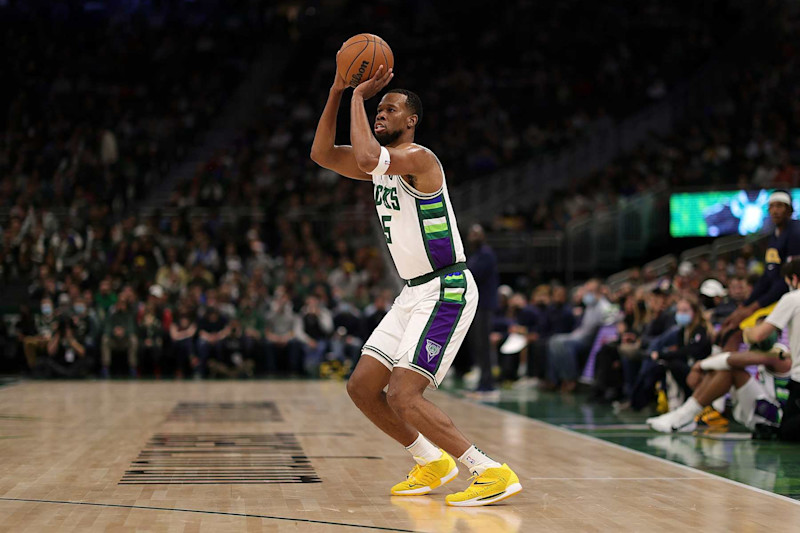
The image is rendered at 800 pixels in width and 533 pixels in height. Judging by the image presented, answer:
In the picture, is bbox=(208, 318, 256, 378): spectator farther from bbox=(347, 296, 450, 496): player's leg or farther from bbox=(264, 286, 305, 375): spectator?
bbox=(347, 296, 450, 496): player's leg

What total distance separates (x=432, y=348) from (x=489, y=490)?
802 mm

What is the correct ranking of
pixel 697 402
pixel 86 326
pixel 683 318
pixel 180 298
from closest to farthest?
pixel 697 402, pixel 683 318, pixel 86 326, pixel 180 298

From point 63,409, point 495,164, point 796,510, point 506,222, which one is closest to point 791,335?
point 796,510

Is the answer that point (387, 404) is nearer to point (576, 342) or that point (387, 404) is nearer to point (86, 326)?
point (576, 342)

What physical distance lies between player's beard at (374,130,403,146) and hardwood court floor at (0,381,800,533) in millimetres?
1961

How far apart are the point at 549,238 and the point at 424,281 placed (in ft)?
50.9

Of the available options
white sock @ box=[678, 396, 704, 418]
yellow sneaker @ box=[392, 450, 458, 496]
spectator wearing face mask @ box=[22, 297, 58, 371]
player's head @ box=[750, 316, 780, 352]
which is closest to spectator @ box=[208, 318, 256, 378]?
spectator wearing face mask @ box=[22, 297, 58, 371]

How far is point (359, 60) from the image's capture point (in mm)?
5480

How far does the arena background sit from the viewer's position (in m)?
11.7

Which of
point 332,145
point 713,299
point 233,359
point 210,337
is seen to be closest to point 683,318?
point 713,299

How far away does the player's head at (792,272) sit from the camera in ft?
27.2

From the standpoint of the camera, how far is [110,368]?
17.2 metres

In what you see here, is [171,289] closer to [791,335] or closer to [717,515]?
[791,335]

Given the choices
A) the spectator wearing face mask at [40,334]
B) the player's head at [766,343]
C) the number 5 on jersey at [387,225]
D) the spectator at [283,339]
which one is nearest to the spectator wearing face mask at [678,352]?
the player's head at [766,343]
